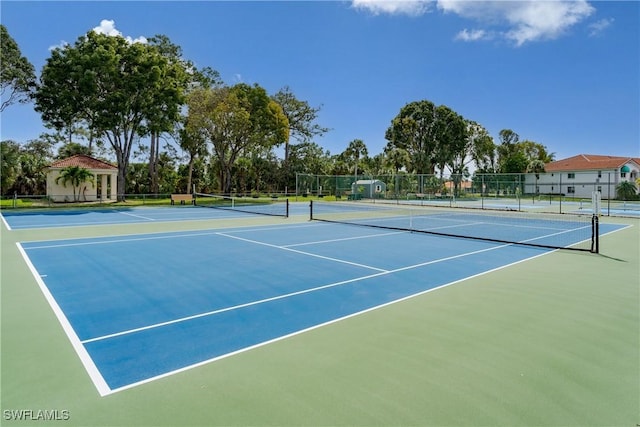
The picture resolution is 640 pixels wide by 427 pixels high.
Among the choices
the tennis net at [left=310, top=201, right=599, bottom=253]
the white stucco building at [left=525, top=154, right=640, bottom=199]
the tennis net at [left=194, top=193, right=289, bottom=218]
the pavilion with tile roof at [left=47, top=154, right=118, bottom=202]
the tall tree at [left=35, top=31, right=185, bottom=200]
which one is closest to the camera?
the tennis net at [left=310, top=201, right=599, bottom=253]

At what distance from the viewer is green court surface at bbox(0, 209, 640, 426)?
Answer: 119 inches

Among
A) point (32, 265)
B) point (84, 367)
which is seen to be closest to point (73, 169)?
point (32, 265)

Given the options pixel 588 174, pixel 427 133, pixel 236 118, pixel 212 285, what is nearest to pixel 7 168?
pixel 236 118

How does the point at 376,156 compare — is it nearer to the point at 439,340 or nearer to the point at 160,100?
the point at 160,100

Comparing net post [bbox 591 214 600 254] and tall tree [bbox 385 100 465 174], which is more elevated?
tall tree [bbox 385 100 465 174]

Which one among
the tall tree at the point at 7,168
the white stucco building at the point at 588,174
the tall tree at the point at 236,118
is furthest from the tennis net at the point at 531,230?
the white stucco building at the point at 588,174

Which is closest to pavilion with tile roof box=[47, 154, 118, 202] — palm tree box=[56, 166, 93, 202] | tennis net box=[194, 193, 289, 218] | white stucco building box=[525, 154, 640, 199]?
palm tree box=[56, 166, 93, 202]

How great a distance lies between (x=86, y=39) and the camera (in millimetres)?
28547

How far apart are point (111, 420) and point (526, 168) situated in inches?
2290

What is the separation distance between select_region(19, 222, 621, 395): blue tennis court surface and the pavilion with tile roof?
20029 millimetres

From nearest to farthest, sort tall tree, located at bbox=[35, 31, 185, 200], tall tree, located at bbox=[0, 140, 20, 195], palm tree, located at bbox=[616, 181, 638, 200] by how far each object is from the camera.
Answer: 1. tall tree, located at bbox=[35, 31, 185, 200]
2. tall tree, located at bbox=[0, 140, 20, 195]
3. palm tree, located at bbox=[616, 181, 638, 200]

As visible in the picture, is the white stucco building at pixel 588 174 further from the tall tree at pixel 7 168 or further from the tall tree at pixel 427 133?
the tall tree at pixel 7 168

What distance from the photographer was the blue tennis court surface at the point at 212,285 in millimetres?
4352

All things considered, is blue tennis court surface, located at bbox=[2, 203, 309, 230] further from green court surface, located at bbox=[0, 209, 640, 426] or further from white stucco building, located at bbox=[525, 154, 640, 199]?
white stucco building, located at bbox=[525, 154, 640, 199]
